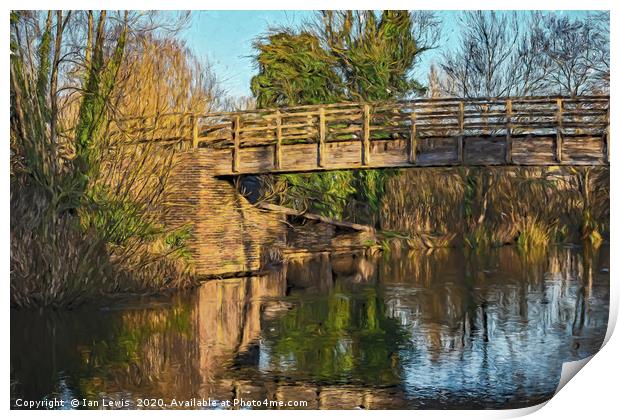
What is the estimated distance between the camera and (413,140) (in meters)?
14.4

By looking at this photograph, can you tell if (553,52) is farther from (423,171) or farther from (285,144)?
(423,171)

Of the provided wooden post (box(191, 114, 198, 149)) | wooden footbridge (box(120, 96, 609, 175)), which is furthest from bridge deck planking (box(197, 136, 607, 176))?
wooden post (box(191, 114, 198, 149))

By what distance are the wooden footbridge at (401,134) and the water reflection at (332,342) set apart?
5.16 feet

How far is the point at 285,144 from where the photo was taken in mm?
15008

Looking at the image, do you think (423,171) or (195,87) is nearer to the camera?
(195,87)

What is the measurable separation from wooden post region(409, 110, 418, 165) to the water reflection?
1612mm

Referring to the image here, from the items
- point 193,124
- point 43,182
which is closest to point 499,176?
point 193,124

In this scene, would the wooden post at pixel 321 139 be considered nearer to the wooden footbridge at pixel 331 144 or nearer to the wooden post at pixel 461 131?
the wooden footbridge at pixel 331 144

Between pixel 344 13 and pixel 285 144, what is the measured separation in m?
2.08

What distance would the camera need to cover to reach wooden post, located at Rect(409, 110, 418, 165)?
14242 millimetres

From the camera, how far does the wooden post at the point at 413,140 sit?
14242 mm

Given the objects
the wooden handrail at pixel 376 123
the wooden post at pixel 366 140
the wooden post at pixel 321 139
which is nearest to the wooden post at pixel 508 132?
the wooden handrail at pixel 376 123

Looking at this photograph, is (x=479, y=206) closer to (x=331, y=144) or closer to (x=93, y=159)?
(x=331, y=144)

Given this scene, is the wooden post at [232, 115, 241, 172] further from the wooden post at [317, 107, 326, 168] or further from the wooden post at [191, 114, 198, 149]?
the wooden post at [317, 107, 326, 168]
